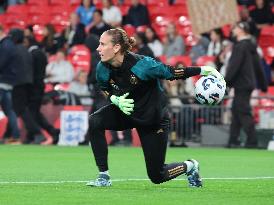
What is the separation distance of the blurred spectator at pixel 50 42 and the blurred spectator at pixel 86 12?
109cm

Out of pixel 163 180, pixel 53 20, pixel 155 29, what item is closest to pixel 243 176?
pixel 163 180

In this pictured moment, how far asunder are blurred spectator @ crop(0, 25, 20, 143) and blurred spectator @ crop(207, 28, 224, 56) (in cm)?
511

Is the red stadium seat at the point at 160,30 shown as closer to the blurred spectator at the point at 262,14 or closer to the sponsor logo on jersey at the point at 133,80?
the blurred spectator at the point at 262,14

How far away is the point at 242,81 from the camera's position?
21797mm

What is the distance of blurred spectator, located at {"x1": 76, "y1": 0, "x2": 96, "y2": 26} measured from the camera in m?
28.5

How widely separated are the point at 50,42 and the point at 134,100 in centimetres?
1629

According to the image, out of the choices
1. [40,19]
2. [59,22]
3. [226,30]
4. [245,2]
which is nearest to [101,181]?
[226,30]

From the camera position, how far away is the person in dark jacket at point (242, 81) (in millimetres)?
21609

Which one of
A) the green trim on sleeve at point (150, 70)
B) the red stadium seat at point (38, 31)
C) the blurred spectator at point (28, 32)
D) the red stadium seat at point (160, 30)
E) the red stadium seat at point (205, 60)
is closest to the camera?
the green trim on sleeve at point (150, 70)

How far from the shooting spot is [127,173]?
47.1ft

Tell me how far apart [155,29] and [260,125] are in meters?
6.78

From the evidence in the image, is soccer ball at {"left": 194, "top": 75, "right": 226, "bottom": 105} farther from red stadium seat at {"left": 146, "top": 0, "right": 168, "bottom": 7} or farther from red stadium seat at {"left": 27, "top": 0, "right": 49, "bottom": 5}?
red stadium seat at {"left": 27, "top": 0, "right": 49, "bottom": 5}

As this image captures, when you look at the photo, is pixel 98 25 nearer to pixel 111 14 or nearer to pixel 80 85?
pixel 111 14

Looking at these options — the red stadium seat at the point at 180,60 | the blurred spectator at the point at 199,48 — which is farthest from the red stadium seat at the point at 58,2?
the red stadium seat at the point at 180,60
